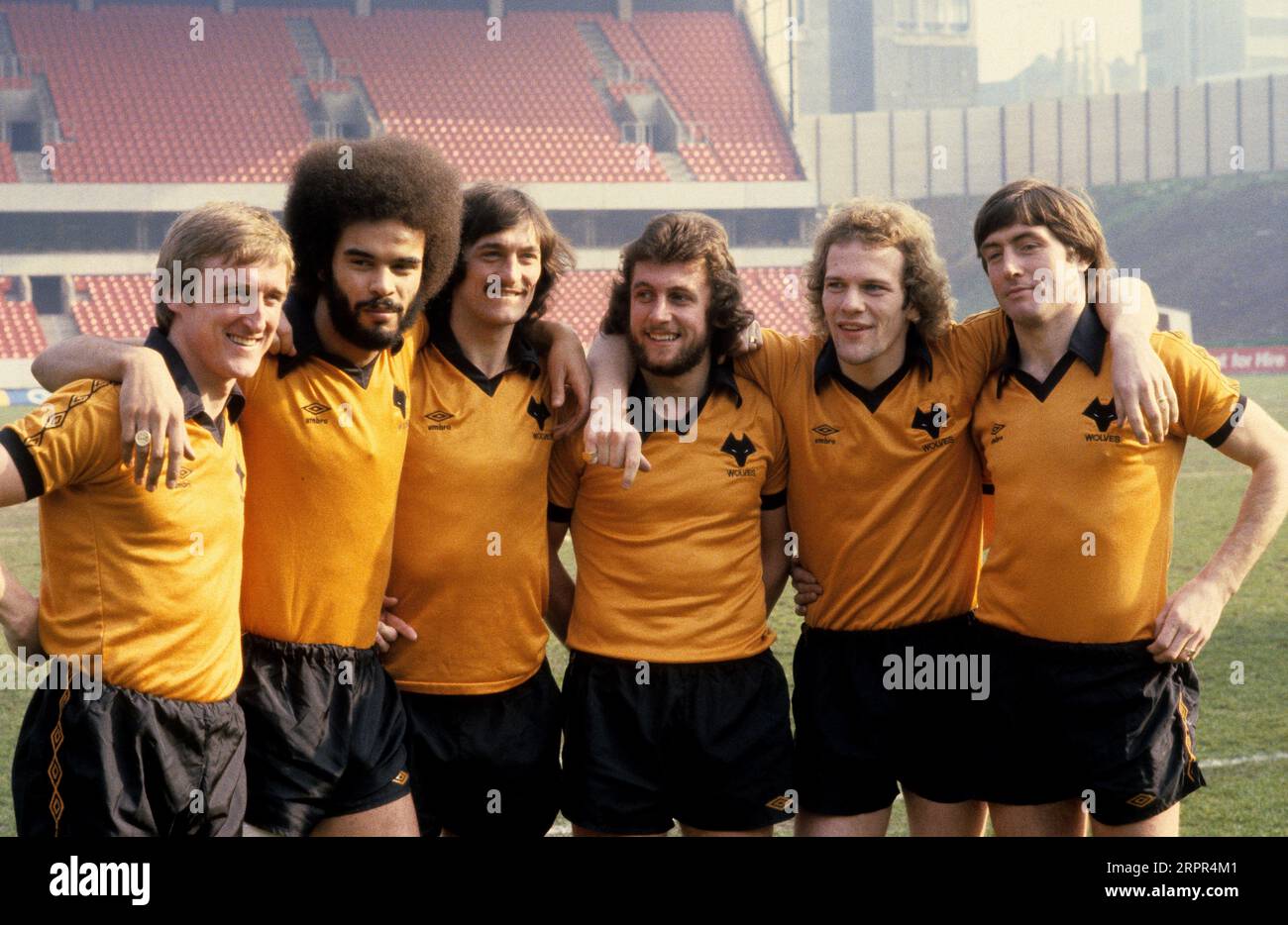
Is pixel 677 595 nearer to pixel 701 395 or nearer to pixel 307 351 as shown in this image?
pixel 701 395

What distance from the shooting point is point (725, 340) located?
3.89 meters

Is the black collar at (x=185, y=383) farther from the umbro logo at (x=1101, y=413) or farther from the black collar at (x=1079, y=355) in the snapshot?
the umbro logo at (x=1101, y=413)

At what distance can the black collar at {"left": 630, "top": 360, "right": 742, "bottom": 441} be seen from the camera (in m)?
3.77

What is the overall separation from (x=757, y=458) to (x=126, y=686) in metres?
1.75

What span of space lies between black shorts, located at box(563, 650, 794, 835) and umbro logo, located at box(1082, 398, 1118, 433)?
1.13 m

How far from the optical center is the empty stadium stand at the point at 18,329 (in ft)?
91.9

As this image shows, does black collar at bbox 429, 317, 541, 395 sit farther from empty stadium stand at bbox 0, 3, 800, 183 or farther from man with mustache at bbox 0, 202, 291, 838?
empty stadium stand at bbox 0, 3, 800, 183

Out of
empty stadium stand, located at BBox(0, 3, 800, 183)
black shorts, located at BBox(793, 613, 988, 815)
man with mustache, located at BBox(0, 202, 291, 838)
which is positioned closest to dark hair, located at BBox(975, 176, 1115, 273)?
black shorts, located at BBox(793, 613, 988, 815)

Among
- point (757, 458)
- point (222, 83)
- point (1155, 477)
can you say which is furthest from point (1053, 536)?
point (222, 83)

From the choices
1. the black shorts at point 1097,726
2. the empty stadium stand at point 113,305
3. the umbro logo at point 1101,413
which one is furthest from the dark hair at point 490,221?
the empty stadium stand at point 113,305

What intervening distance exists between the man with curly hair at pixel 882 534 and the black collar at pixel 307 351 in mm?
656

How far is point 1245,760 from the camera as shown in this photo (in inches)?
227
